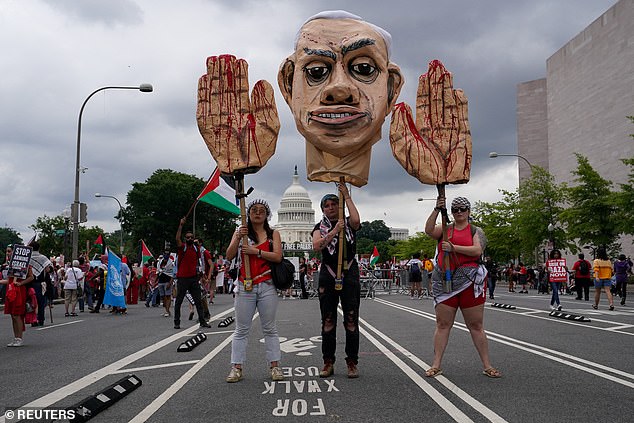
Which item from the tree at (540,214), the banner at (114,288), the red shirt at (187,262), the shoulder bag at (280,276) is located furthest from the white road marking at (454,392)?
the tree at (540,214)

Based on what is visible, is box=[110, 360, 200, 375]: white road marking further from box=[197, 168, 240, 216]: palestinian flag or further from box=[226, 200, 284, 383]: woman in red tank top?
box=[197, 168, 240, 216]: palestinian flag

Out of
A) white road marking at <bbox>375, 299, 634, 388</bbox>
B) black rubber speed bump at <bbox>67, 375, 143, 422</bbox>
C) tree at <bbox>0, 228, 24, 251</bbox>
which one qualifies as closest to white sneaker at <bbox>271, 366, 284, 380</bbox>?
black rubber speed bump at <bbox>67, 375, 143, 422</bbox>

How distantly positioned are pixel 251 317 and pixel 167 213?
201 ft

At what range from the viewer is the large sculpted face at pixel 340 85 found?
7250mm

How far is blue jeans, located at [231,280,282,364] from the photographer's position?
6645 millimetres

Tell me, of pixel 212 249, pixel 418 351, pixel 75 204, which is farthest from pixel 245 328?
pixel 212 249

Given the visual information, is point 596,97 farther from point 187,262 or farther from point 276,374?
point 276,374

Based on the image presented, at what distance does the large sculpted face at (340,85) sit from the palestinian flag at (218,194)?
6.24m

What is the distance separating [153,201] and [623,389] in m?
63.1

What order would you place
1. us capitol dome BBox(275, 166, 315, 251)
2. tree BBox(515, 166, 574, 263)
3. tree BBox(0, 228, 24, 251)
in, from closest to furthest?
tree BBox(515, 166, 574, 263), tree BBox(0, 228, 24, 251), us capitol dome BBox(275, 166, 315, 251)

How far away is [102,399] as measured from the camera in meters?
5.44

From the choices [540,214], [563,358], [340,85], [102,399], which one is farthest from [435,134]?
[540,214]

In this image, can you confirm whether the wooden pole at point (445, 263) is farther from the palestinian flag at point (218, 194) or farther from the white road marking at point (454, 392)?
the palestinian flag at point (218, 194)

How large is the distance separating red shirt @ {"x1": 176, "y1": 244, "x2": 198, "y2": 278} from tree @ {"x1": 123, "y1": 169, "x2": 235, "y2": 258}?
171ft
